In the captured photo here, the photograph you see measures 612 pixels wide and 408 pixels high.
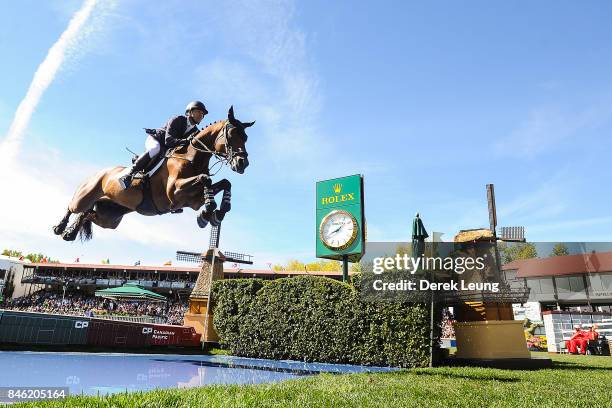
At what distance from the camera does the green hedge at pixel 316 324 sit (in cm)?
1237

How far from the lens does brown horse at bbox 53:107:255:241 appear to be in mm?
7434

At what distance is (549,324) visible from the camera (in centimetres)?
2228

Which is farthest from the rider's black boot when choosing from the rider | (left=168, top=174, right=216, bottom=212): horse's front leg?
(left=168, top=174, right=216, bottom=212): horse's front leg

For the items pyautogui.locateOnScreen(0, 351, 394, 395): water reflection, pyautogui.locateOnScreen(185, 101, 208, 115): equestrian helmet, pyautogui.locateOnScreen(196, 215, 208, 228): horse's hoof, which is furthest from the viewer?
pyautogui.locateOnScreen(185, 101, 208, 115): equestrian helmet

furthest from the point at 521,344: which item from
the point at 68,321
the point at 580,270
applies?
the point at 580,270

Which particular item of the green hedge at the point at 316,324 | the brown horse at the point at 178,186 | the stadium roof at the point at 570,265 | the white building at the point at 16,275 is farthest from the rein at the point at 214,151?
the white building at the point at 16,275

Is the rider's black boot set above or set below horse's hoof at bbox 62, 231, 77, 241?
above

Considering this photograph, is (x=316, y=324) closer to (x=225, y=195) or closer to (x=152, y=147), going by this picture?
(x=225, y=195)

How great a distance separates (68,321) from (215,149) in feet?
34.6

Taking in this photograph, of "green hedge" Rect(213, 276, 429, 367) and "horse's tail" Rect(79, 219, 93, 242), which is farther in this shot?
"green hedge" Rect(213, 276, 429, 367)

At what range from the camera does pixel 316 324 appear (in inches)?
552

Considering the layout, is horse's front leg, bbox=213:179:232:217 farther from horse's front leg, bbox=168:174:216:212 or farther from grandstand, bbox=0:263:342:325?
grandstand, bbox=0:263:342:325

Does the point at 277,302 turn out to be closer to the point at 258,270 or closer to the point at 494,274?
the point at 494,274

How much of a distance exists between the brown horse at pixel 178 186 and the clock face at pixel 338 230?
30.5 ft
